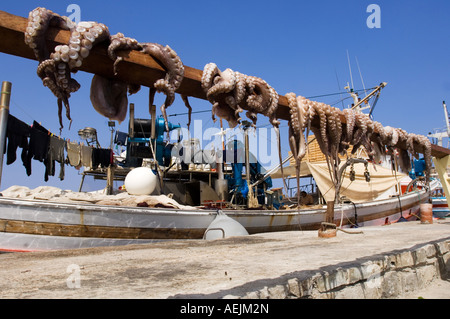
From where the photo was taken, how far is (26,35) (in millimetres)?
2273

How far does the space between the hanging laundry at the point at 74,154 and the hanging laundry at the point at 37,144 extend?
1872 mm

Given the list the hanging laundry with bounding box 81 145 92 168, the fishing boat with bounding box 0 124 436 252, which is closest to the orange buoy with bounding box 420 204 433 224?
the fishing boat with bounding box 0 124 436 252

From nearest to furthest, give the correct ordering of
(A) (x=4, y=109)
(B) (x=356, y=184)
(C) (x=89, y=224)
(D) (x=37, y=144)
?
(A) (x=4, y=109) < (C) (x=89, y=224) < (D) (x=37, y=144) < (B) (x=356, y=184)

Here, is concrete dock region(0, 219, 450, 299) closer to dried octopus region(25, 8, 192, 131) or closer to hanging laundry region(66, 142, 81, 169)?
dried octopus region(25, 8, 192, 131)

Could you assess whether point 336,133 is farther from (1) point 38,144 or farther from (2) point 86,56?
(1) point 38,144

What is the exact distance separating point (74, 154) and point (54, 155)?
1.57 metres

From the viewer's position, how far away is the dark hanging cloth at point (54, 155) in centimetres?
1134

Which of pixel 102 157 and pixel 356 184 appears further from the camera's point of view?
pixel 356 184

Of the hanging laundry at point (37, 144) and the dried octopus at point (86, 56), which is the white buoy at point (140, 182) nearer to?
the hanging laundry at point (37, 144)

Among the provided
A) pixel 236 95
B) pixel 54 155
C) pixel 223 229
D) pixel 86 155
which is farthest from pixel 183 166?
pixel 236 95

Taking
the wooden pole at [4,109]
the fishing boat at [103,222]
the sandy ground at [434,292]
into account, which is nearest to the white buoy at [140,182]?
the fishing boat at [103,222]

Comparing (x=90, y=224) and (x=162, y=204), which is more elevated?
(x=162, y=204)

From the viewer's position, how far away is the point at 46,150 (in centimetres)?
1088

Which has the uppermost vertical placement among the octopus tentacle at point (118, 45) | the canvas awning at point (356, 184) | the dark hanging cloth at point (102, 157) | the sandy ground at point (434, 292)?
the dark hanging cloth at point (102, 157)
